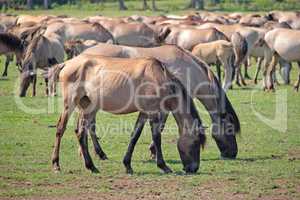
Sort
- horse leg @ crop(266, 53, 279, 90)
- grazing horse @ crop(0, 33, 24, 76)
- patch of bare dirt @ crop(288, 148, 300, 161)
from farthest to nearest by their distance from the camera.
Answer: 1. horse leg @ crop(266, 53, 279, 90)
2. grazing horse @ crop(0, 33, 24, 76)
3. patch of bare dirt @ crop(288, 148, 300, 161)

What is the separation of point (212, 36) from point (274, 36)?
2.33 meters

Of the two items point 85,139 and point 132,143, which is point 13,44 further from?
point 132,143

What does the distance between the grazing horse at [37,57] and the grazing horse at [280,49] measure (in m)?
5.81

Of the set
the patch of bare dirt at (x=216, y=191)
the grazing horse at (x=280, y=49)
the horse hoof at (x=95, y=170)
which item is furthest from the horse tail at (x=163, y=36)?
the patch of bare dirt at (x=216, y=191)

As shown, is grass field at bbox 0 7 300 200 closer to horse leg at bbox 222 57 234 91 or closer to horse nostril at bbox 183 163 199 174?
horse nostril at bbox 183 163 199 174

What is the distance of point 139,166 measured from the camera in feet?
40.9

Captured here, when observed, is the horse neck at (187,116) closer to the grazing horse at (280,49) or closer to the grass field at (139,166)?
the grass field at (139,166)

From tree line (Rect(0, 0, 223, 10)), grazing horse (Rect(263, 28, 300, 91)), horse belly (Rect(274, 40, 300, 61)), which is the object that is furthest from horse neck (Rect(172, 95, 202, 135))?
tree line (Rect(0, 0, 223, 10))

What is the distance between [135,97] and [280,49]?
43.8 feet

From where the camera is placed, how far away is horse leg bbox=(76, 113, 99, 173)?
11852mm

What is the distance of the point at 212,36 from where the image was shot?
1043 inches

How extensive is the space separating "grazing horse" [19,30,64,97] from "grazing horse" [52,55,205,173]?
9575 mm

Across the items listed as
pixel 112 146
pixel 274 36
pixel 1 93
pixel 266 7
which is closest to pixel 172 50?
pixel 112 146

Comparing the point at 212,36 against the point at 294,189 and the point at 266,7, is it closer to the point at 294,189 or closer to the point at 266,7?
the point at 294,189
